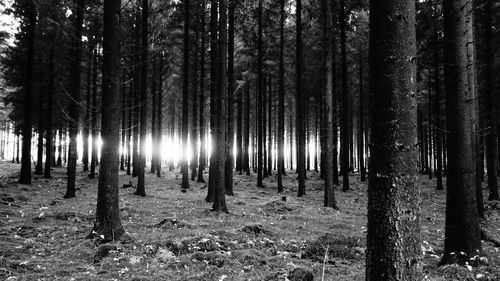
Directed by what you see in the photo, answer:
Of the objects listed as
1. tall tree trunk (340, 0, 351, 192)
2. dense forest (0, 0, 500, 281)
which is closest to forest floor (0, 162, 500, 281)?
dense forest (0, 0, 500, 281)

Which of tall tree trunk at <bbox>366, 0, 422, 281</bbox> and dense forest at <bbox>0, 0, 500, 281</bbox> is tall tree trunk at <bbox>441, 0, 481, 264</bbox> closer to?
dense forest at <bbox>0, 0, 500, 281</bbox>

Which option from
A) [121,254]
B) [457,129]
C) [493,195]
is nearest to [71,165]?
[121,254]

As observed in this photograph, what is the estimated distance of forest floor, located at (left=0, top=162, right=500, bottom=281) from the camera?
5234mm

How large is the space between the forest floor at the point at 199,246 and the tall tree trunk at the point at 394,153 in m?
0.50

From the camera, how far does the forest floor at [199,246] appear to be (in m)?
5.23

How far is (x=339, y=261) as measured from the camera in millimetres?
6008

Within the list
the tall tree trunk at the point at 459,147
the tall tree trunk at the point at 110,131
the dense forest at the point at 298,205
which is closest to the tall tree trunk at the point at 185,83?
the dense forest at the point at 298,205

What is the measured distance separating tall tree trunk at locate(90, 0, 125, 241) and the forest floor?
76cm

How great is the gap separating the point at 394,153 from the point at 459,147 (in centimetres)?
475

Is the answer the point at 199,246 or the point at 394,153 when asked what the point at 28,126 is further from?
the point at 394,153

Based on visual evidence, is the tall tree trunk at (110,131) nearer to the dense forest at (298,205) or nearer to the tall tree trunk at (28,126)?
the dense forest at (298,205)

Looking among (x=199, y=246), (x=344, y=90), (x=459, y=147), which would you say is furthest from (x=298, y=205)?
(x=459, y=147)

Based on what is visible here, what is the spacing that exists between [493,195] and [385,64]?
18.5 metres

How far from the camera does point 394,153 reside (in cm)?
216
